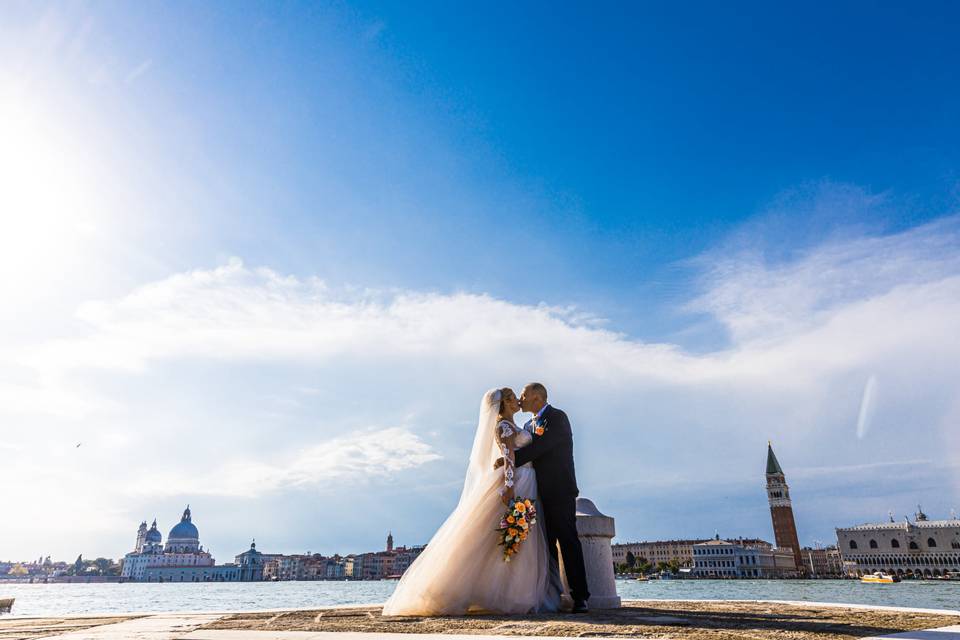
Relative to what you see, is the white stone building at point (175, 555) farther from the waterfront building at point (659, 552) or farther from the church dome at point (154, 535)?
the waterfront building at point (659, 552)

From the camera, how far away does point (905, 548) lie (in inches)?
4422

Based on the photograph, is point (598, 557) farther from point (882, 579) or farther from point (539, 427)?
point (882, 579)

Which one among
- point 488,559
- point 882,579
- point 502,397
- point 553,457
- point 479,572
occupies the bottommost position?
point 882,579

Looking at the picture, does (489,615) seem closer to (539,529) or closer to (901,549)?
(539,529)

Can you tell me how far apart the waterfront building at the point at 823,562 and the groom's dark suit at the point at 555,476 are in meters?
159

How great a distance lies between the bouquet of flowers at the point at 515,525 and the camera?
558 cm

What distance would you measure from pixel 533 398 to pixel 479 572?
1776 millimetres

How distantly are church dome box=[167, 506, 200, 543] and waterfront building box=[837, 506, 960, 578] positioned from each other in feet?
541

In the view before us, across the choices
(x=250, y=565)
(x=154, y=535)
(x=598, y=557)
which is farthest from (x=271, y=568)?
(x=598, y=557)

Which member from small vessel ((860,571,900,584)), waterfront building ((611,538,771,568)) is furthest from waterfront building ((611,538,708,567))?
small vessel ((860,571,900,584))

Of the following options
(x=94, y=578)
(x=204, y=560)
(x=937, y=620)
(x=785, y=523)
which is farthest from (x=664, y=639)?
(x=94, y=578)

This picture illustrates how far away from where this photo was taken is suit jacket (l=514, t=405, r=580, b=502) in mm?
5902

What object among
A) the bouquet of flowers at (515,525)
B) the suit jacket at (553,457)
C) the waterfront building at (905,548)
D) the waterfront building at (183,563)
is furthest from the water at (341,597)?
the waterfront building at (183,563)

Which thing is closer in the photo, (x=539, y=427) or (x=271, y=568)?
(x=539, y=427)
